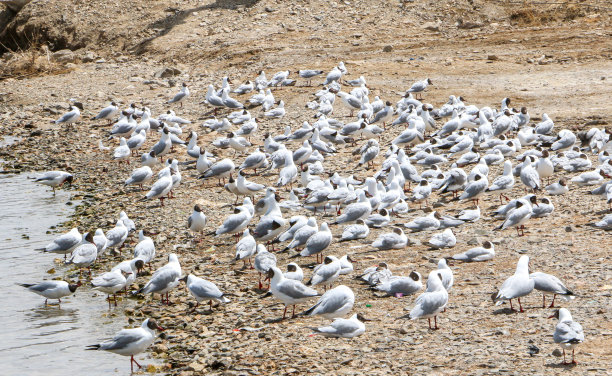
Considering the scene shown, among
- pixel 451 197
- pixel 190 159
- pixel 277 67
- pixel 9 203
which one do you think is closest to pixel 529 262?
pixel 451 197

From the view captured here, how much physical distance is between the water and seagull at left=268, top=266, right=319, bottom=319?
1692 millimetres

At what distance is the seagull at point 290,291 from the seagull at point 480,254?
2.21 meters

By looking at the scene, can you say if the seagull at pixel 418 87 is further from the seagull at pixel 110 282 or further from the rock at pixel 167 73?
the seagull at pixel 110 282

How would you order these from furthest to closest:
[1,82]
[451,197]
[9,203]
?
[1,82], [9,203], [451,197]

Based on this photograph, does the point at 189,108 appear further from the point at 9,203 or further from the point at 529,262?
the point at 529,262

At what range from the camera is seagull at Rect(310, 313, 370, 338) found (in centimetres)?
884

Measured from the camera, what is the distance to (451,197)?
1459 cm

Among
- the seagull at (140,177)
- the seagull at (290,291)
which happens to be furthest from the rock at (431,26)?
the seagull at (290,291)

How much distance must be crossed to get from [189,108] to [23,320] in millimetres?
12807

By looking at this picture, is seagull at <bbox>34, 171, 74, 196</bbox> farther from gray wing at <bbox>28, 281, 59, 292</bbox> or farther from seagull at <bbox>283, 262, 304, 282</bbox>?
seagull at <bbox>283, 262, 304, 282</bbox>

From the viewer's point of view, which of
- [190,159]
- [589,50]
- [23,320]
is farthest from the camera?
[589,50]

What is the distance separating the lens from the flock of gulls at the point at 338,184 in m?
9.91


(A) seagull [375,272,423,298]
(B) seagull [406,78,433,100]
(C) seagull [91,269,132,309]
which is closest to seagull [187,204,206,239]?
(C) seagull [91,269,132,309]

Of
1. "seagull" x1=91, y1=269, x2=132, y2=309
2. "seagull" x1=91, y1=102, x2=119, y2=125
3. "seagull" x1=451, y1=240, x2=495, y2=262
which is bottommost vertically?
"seagull" x1=91, y1=102, x2=119, y2=125
